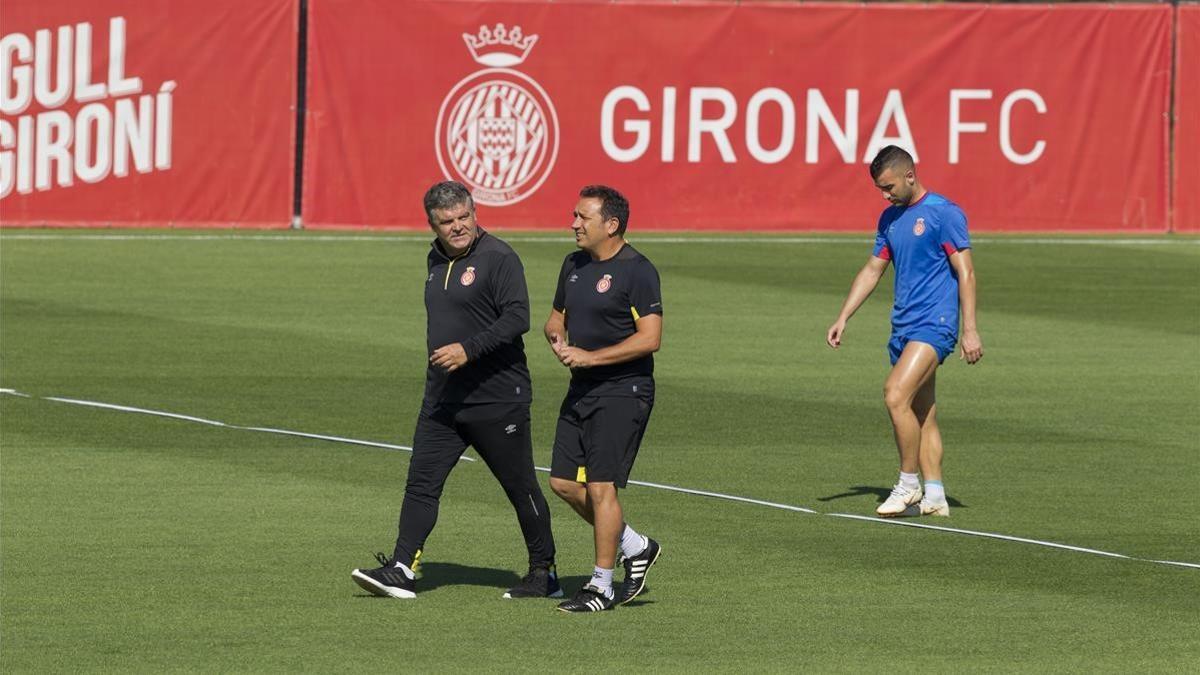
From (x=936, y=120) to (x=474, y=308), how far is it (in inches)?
893

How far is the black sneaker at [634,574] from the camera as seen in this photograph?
10.8 m

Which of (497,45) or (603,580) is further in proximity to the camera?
(497,45)

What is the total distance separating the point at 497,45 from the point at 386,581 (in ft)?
69.4

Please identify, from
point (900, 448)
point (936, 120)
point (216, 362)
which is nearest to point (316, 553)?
point (900, 448)

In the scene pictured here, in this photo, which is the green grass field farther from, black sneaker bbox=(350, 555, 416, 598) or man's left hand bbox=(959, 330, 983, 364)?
man's left hand bbox=(959, 330, 983, 364)

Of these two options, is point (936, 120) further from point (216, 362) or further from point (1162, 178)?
point (216, 362)

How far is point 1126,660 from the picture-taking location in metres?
9.74

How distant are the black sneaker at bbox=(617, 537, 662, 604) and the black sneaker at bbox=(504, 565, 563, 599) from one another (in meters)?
0.36

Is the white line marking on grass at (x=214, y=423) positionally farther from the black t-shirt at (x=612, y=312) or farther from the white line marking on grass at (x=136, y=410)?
the black t-shirt at (x=612, y=312)

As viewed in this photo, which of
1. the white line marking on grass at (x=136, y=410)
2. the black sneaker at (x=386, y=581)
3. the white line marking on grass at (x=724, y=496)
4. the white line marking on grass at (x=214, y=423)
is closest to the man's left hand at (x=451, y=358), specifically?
the black sneaker at (x=386, y=581)

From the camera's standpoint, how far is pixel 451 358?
10461 mm

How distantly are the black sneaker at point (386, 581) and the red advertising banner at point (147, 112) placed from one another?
20.3m

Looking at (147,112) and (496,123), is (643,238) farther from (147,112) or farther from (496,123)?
(147,112)

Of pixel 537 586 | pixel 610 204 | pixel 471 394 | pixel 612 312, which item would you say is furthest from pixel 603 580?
pixel 610 204
